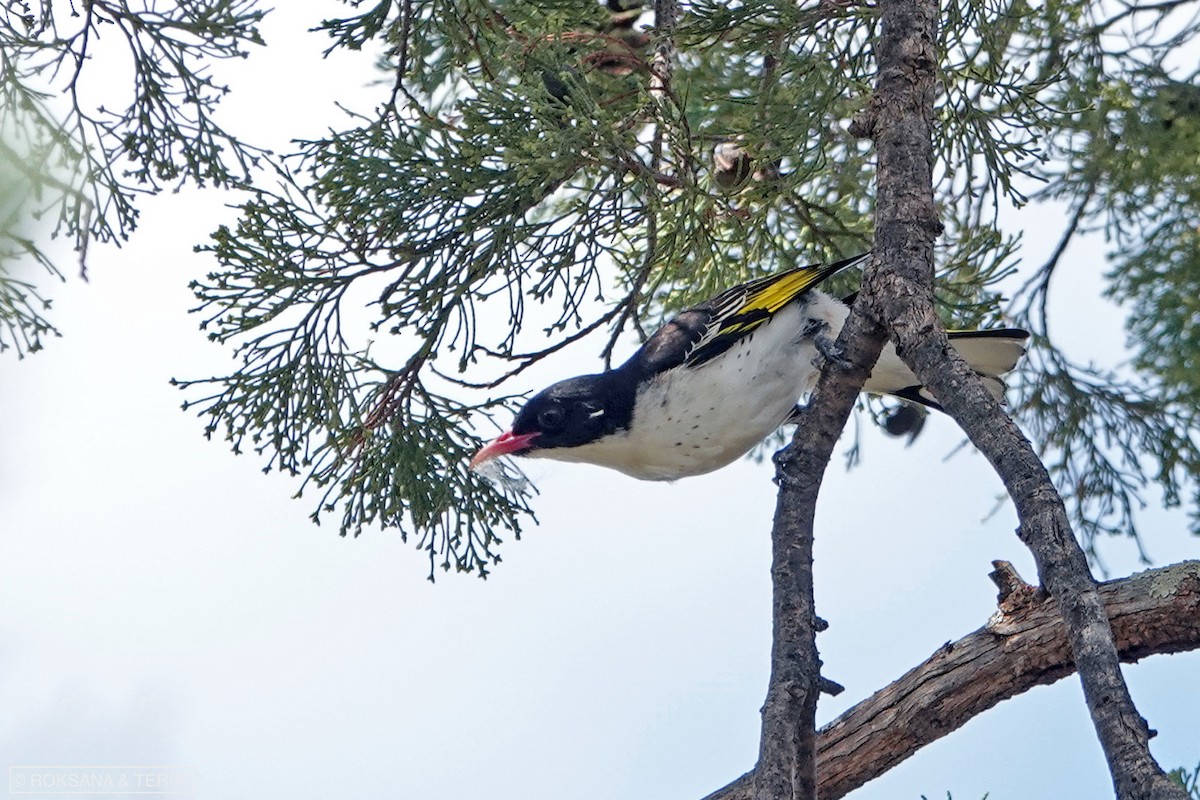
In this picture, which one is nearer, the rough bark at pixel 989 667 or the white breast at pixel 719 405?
the rough bark at pixel 989 667

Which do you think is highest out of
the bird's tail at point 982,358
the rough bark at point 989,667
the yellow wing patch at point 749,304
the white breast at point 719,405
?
the yellow wing patch at point 749,304

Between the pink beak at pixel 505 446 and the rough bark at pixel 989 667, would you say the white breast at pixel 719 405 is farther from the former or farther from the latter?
the rough bark at pixel 989 667

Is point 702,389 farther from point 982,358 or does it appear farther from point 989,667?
point 989,667

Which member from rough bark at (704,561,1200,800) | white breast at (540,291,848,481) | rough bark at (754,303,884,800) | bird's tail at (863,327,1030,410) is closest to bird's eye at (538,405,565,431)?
white breast at (540,291,848,481)

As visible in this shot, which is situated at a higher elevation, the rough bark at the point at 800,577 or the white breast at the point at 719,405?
the white breast at the point at 719,405

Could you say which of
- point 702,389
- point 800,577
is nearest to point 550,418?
point 702,389

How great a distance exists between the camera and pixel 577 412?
14.0 ft

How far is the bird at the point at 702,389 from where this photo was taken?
418cm

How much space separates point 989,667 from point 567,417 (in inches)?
59.3

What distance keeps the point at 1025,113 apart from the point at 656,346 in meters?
1.57

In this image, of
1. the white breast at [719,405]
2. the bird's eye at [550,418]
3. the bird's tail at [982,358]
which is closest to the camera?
the white breast at [719,405]

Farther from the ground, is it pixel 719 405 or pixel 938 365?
pixel 719 405

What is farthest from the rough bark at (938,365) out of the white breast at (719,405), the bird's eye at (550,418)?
the bird's eye at (550,418)

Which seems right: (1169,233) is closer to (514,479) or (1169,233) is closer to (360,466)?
(514,479)
